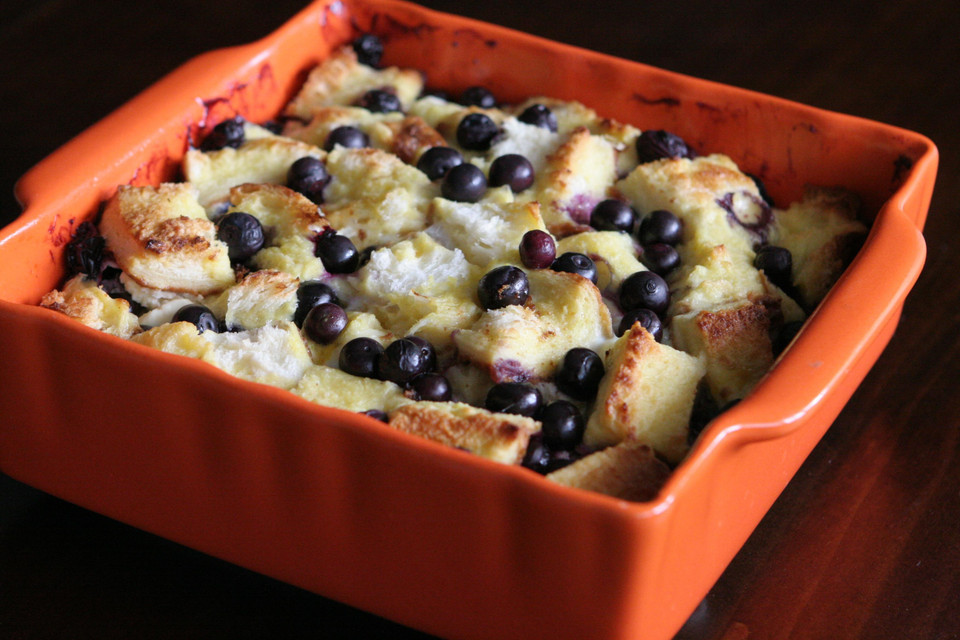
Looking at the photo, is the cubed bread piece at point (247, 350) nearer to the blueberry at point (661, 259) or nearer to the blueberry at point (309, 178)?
the blueberry at point (309, 178)

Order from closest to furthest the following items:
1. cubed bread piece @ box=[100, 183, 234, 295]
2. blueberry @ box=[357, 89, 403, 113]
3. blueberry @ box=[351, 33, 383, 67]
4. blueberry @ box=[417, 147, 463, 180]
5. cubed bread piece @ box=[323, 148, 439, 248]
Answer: cubed bread piece @ box=[100, 183, 234, 295] < cubed bread piece @ box=[323, 148, 439, 248] < blueberry @ box=[417, 147, 463, 180] < blueberry @ box=[357, 89, 403, 113] < blueberry @ box=[351, 33, 383, 67]

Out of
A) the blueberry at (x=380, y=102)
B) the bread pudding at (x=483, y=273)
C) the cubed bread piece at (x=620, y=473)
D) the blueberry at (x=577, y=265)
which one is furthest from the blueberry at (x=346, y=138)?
the cubed bread piece at (x=620, y=473)

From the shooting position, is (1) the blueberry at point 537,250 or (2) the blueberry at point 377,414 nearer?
(2) the blueberry at point 377,414

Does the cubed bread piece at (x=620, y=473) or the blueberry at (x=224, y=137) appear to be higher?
the cubed bread piece at (x=620, y=473)

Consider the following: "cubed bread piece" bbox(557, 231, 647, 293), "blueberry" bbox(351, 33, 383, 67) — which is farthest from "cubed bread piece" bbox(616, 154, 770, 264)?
"blueberry" bbox(351, 33, 383, 67)

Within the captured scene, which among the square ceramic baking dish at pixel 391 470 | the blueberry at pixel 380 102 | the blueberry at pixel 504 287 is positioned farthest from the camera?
the blueberry at pixel 380 102

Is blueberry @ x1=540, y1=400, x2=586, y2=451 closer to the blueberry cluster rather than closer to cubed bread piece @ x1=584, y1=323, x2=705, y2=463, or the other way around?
cubed bread piece @ x1=584, y1=323, x2=705, y2=463

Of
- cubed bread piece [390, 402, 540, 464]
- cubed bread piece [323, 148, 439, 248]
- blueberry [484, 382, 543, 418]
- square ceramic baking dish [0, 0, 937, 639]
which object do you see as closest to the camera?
square ceramic baking dish [0, 0, 937, 639]
